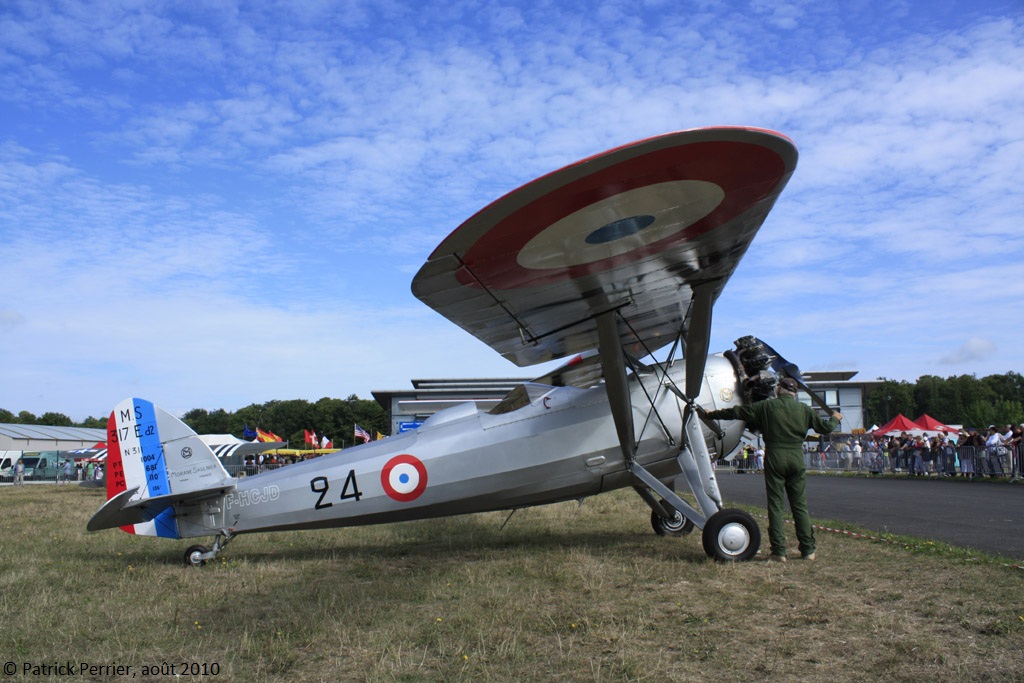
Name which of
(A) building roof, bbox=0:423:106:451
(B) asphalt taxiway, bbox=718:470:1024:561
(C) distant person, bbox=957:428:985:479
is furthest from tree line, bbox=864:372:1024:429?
(A) building roof, bbox=0:423:106:451

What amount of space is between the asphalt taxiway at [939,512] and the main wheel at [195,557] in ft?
23.6

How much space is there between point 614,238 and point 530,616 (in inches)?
110

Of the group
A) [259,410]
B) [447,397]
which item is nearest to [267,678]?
[447,397]

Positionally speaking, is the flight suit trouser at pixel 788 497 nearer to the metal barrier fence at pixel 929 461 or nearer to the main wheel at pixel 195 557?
the main wheel at pixel 195 557

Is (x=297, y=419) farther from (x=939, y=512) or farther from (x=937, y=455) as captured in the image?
Result: (x=939, y=512)

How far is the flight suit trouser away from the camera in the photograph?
21.2 feet

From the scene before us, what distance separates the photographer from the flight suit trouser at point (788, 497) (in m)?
6.45

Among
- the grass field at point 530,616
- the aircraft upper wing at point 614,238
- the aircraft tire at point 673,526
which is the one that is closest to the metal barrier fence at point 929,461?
the aircraft tire at point 673,526

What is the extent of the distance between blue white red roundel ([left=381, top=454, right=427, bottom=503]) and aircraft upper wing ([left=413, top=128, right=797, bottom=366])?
1651 mm

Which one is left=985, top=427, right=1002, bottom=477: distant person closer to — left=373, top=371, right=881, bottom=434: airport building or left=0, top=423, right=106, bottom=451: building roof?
left=373, top=371, right=881, bottom=434: airport building

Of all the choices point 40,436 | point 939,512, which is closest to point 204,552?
point 939,512

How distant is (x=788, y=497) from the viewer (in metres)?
6.51

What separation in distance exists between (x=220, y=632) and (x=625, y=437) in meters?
4.13

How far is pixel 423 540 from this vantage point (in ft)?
31.4
